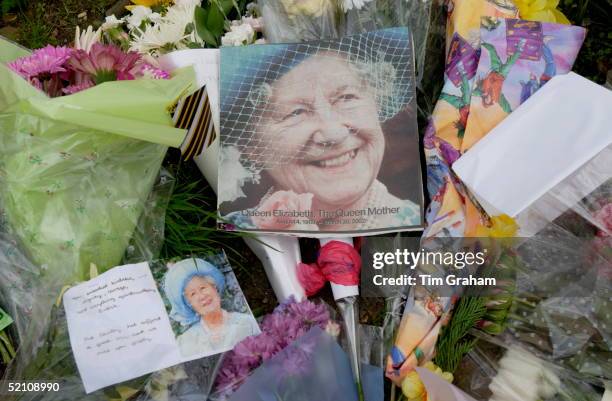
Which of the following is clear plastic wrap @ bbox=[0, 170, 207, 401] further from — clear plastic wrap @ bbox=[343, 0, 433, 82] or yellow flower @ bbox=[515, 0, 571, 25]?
yellow flower @ bbox=[515, 0, 571, 25]

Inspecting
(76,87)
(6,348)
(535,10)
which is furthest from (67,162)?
(535,10)

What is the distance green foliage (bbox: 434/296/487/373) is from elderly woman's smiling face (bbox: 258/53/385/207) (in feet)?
1.01

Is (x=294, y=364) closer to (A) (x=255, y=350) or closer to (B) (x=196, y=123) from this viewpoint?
(A) (x=255, y=350)

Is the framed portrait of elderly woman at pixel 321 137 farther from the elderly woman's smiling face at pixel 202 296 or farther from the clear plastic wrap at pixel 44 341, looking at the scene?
the clear plastic wrap at pixel 44 341

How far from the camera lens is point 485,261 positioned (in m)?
1.17

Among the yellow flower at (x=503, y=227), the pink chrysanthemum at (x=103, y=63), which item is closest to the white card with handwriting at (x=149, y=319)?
the pink chrysanthemum at (x=103, y=63)

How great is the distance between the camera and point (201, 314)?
118cm

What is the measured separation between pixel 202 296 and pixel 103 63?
489 mm

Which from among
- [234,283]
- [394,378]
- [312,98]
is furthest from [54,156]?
[394,378]

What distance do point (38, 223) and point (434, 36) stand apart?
0.98 metres

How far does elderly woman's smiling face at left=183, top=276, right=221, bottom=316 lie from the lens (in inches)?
46.6

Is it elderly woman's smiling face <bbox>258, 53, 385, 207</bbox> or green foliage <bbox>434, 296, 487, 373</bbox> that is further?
elderly woman's smiling face <bbox>258, 53, 385, 207</bbox>

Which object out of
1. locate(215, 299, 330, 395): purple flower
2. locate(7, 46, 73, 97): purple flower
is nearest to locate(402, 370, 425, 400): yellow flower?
locate(215, 299, 330, 395): purple flower

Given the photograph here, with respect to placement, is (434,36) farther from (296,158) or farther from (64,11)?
(64,11)
